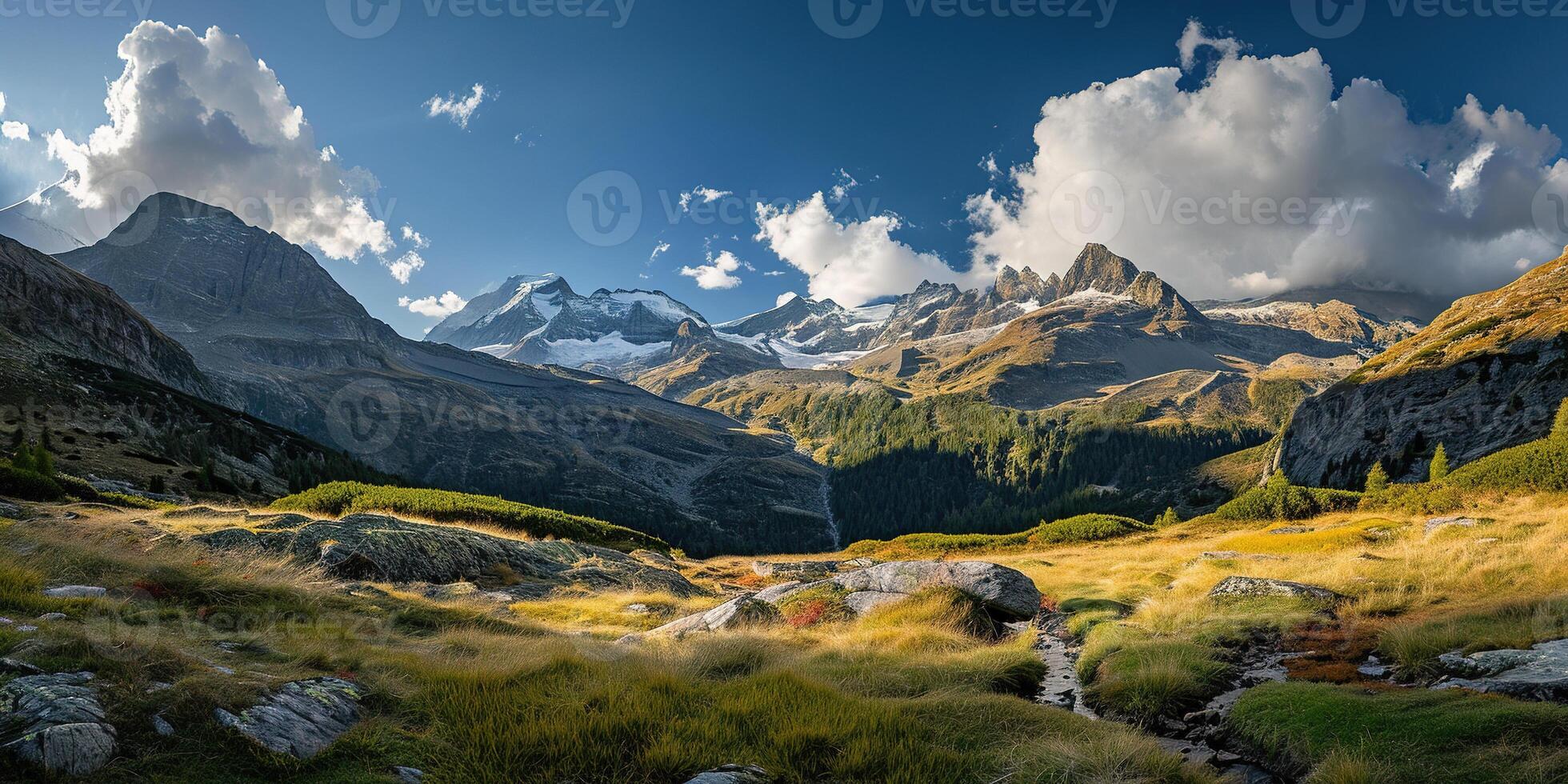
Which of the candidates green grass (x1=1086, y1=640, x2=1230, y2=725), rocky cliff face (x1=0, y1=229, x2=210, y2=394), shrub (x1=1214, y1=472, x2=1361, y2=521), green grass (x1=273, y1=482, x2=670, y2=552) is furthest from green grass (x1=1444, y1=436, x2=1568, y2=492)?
rocky cliff face (x1=0, y1=229, x2=210, y2=394)

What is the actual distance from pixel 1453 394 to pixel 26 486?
12741cm

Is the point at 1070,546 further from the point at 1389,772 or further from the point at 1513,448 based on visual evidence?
the point at 1389,772

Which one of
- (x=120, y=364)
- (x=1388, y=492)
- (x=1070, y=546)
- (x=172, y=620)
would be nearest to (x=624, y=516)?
(x=120, y=364)

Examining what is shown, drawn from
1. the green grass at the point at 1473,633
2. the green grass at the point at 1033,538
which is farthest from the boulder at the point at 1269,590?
the green grass at the point at 1033,538

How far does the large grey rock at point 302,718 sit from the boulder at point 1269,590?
18324 millimetres

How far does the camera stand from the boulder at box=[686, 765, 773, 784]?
5758mm

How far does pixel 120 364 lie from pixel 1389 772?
7019 inches

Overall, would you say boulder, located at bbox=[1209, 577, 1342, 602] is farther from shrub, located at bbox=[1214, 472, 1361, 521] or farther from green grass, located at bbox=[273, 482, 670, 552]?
shrub, located at bbox=[1214, 472, 1361, 521]

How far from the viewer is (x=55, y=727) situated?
461 cm

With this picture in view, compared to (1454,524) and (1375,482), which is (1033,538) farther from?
(1454,524)

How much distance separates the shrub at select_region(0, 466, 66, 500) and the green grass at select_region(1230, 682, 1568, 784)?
112 feet

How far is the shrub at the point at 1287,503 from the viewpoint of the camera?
45.2m

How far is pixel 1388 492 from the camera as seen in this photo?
4028 cm

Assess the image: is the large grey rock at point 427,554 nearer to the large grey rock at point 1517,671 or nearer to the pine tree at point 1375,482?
the large grey rock at point 1517,671
